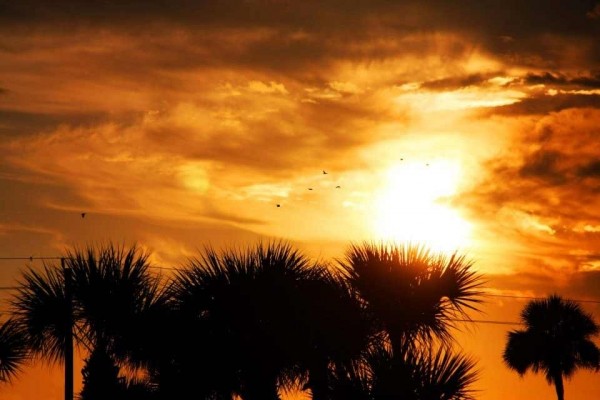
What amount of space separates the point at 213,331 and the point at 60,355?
4738 millimetres

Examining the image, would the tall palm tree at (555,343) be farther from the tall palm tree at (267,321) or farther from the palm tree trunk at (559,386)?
the tall palm tree at (267,321)

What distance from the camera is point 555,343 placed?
41.6m

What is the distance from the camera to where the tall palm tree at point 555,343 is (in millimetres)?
41375

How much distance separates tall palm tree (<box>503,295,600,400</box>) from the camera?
41.4m

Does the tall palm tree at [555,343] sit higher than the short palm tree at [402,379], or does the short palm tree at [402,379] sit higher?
the tall palm tree at [555,343]

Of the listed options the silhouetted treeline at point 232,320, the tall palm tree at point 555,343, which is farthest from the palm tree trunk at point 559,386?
the silhouetted treeline at point 232,320

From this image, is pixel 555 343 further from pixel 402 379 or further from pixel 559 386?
pixel 402 379

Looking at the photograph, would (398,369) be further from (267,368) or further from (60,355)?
(60,355)

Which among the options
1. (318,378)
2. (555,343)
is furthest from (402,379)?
(555,343)

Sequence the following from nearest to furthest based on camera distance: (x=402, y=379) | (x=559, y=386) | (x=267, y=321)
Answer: (x=402, y=379)
(x=267, y=321)
(x=559, y=386)

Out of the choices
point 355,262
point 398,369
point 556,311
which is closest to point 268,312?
point 355,262

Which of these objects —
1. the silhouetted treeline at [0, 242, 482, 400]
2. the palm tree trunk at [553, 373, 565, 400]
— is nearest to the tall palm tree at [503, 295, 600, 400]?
the palm tree trunk at [553, 373, 565, 400]

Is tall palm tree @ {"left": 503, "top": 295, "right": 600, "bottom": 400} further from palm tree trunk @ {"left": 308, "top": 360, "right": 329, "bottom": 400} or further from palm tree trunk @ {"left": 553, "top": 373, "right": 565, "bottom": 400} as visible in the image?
palm tree trunk @ {"left": 308, "top": 360, "right": 329, "bottom": 400}

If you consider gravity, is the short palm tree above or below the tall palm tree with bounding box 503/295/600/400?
below
